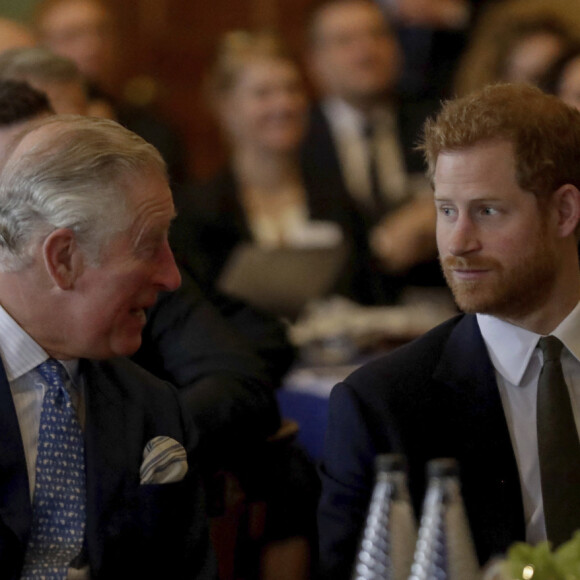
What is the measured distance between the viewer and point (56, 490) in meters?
1.78

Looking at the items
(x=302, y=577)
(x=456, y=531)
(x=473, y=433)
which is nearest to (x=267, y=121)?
(x=302, y=577)

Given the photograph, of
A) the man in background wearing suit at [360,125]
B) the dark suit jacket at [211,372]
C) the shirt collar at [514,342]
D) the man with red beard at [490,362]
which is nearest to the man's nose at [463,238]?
the man with red beard at [490,362]

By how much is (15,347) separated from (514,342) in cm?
88

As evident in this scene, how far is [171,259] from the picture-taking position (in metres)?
1.87

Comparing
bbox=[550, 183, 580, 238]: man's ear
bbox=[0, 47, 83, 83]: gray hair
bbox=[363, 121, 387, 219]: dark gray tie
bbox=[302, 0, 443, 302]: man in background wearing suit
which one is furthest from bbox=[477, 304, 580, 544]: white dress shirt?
bbox=[363, 121, 387, 219]: dark gray tie

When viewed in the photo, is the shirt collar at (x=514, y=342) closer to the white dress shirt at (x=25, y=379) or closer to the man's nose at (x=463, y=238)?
the man's nose at (x=463, y=238)

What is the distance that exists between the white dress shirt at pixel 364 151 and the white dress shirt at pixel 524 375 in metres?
4.08

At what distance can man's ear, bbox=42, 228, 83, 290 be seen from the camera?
1.74 meters

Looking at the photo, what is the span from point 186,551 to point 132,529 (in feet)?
0.36

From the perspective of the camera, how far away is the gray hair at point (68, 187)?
173cm

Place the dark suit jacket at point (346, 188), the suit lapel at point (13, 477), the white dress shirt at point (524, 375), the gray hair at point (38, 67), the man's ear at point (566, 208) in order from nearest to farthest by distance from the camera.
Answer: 1. the suit lapel at point (13, 477)
2. the white dress shirt at point (524, 375)
3. the man's ear at point (566, 208)
4. the gray hair at point (38, 67)
5. the dark suit jacket at point (346, 188)

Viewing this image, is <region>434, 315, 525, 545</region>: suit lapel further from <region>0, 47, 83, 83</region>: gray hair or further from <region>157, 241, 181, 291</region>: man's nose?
<region>0, 47, 83, 83</region>: gray hair

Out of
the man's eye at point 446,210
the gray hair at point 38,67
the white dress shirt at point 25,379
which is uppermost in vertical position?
the gray hair at point 38,67

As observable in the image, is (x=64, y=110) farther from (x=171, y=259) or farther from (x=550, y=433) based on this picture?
Answer: (x=550, y=433)
